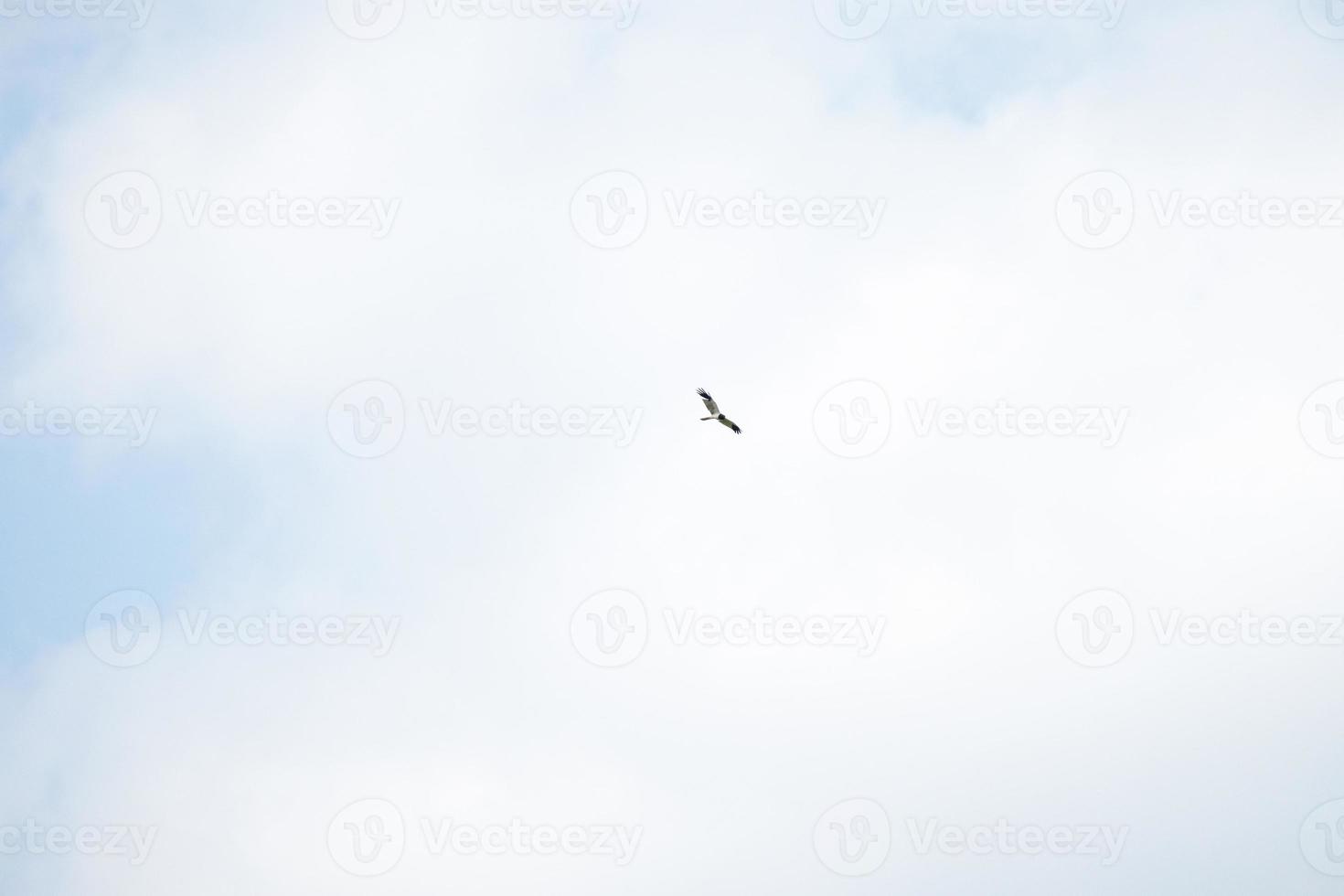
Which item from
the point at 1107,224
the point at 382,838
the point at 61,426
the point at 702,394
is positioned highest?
the point at 1107,224

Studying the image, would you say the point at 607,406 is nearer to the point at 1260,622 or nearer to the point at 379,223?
the point at 379,223

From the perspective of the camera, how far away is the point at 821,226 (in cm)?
8406

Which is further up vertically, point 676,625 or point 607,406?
point 607,406

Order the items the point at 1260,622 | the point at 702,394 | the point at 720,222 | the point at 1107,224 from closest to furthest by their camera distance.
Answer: the point at 702,394
the point at 1260,622
the point at 720,222
the point at 1107,224

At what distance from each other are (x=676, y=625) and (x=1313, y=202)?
48.8 meters

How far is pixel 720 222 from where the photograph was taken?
80.5 m

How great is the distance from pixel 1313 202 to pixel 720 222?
3821cm

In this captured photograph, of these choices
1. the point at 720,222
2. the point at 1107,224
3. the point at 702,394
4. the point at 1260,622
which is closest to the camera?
the point at 702,394

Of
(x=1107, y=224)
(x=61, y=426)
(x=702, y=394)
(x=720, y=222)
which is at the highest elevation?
(x=1107, y=224)

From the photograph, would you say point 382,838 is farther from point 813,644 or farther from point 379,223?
point 379,223

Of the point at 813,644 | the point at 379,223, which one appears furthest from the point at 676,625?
the point at 379,223

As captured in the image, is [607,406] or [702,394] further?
[607,406]

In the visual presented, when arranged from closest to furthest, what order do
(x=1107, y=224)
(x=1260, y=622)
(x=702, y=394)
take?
1. (x=702, y=394)
2. (x=1260, y=622)
3. (x=1107, y=224)

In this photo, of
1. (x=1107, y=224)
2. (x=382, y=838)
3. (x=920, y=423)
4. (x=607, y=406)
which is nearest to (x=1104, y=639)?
(x=920, y=423)
